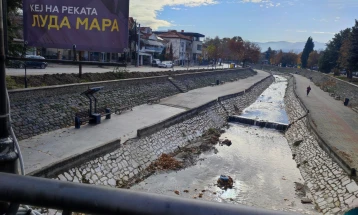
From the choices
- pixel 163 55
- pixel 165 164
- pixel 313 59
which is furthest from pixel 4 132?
pixel 313 59

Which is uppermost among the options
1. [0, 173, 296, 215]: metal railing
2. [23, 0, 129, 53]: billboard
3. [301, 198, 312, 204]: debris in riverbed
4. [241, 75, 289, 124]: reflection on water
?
[23, 0, 129, 53]: billboard

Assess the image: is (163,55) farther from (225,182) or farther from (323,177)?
(323,177)

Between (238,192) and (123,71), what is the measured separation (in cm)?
1677

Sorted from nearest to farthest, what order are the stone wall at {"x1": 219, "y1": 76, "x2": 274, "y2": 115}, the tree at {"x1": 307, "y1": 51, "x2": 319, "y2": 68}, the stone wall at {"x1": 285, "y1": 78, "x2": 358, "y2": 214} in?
the stone wall at {"x1": 285, "y1": 78, "x2": 358, "y2": 214}
the stone wall at {"x1": 219, "y1": 76, "x2": 274, "y2": 115}
the tree at {"x1": 307, "y1": 51, "x2": 319, "y2": 68}

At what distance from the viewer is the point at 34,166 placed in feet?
29.4

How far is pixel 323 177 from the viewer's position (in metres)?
13.1

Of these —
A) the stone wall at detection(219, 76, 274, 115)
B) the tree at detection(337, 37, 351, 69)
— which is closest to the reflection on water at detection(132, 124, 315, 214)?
the stone wall at detection(219, 76, 274, 115)

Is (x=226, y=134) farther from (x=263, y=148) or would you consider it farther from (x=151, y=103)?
(x=151, y=103)

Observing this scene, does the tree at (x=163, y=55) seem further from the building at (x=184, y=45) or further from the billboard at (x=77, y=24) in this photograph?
the billboard at (x=77, y=24)

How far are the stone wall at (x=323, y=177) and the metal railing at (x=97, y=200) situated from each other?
434 inches

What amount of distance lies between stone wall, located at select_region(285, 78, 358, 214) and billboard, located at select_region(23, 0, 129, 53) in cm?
1060

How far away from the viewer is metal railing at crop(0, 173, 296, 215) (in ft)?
4.95

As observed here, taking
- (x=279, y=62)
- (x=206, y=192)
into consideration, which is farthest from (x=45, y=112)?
(x=279, y=62)

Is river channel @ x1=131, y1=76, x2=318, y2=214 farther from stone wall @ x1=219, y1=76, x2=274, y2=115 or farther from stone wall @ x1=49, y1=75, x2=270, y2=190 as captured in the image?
stone wall @ x1=219, y1=76, x2=274, y2=115
